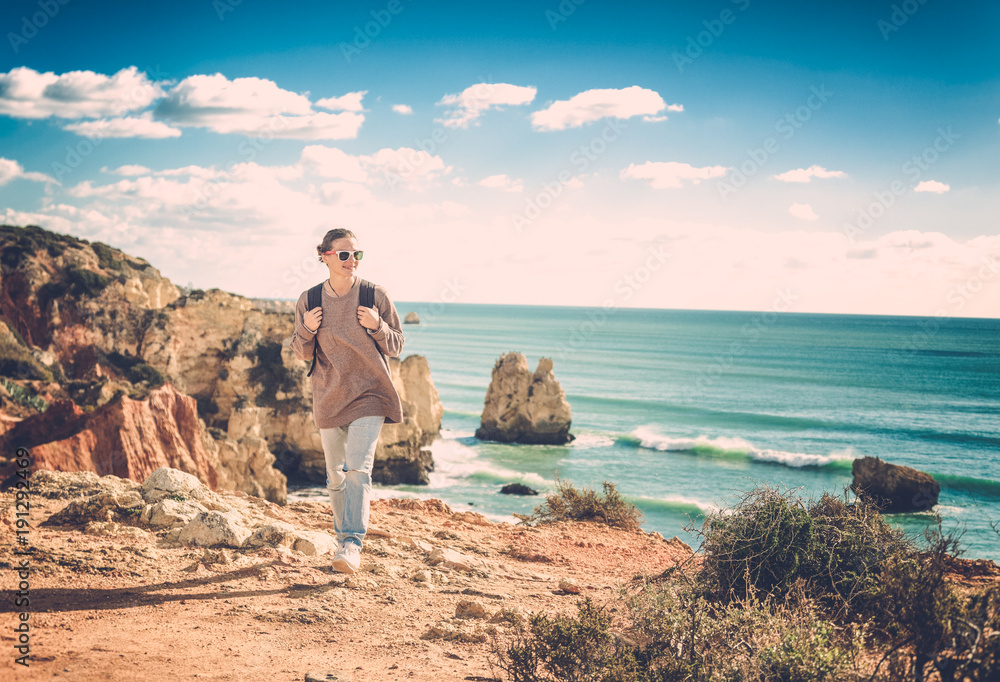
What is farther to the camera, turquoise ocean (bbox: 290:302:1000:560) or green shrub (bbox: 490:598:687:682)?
turquoise ocean (bbox: 290:302:1000:560)

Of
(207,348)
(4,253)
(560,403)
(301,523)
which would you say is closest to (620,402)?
(560,403)

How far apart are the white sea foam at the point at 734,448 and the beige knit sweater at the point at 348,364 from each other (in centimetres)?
2989

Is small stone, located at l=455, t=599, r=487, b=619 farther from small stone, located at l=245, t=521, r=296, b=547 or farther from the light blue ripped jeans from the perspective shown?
small stone, located at l=245, t=521, r=296, b=547

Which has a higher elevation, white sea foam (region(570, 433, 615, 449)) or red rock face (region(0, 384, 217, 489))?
red rock face (region(0, 384, 217, 489))

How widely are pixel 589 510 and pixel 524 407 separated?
2539 centimetres

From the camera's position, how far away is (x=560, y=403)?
115 ft

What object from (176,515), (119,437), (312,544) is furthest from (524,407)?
(312,544)

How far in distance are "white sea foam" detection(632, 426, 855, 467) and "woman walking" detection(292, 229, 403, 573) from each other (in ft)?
97.9

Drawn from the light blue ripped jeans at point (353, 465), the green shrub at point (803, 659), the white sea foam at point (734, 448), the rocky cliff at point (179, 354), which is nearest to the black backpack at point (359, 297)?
the light blue ripped jeans at point (353, 465)

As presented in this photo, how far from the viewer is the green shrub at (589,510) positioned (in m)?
9.34

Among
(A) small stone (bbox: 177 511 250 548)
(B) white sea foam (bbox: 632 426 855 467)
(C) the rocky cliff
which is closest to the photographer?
(A) small stone (bbox: 177 511 250 548)

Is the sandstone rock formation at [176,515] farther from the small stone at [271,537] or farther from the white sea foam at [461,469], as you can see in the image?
the white sea foam at [461,469]

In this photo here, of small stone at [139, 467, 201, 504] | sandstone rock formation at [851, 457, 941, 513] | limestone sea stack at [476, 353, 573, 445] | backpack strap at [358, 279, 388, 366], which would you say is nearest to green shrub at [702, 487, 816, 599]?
backpack strap at [358, 279, 388, 366]

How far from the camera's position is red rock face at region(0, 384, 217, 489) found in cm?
955
